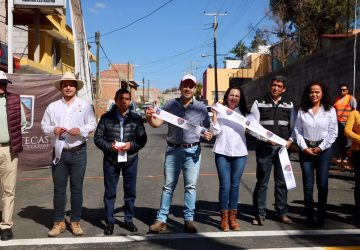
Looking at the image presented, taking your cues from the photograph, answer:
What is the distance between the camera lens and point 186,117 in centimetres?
552

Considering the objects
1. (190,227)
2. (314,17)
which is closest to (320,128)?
(190,227)

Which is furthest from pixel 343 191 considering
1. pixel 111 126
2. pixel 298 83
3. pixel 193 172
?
pixel 298 83

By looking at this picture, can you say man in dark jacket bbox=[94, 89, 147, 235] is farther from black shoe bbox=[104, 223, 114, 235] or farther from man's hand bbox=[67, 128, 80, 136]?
man's hand bbox=[67, 128, 80, 136]

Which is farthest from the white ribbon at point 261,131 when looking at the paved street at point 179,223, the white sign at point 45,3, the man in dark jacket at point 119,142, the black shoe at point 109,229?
the white sign at point 45,3

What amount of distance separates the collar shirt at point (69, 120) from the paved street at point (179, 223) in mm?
1183

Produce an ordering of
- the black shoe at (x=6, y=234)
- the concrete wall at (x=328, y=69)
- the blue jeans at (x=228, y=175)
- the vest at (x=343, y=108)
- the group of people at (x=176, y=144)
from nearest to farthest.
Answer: the black shoe at (x=6, y=234) < the group of people at (x=176, y=144) < the blue jeans at (x=228, y=175) < the vest at (x=343, y=108) < the concrete wall at (x=328, y=69)

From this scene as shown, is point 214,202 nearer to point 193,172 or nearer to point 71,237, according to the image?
point 193,172

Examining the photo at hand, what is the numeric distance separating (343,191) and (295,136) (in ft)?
9.70

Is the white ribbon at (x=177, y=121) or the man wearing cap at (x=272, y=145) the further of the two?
the man wearing cap at (x=272, y=145)

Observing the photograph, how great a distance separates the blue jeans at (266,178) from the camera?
19.2 ft

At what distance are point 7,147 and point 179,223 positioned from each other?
2389 millimetres

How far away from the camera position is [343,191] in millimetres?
8164

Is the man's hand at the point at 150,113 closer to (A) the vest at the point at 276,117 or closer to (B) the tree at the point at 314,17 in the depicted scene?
(A) the vest at the point at 276,117

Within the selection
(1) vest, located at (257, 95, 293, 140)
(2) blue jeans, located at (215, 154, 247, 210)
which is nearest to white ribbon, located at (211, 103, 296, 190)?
(1) vest, located at (257, 95, 293, 140)
